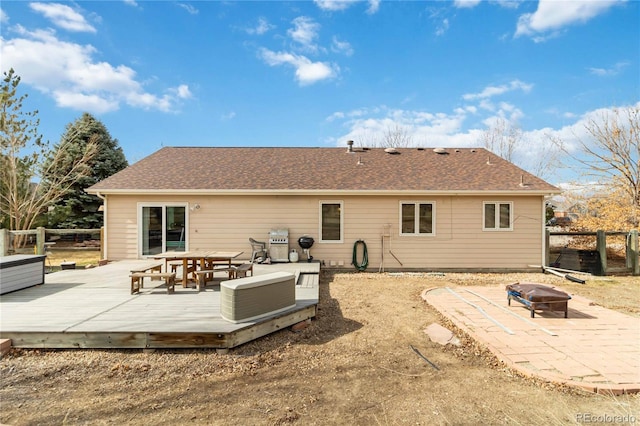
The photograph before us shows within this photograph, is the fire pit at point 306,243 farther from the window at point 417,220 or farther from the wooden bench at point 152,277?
the wooden bench at point 152,277

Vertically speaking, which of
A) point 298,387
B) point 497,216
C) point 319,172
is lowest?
point 298,387

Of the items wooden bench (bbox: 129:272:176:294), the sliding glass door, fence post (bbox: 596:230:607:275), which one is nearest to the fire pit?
the sliding glass door

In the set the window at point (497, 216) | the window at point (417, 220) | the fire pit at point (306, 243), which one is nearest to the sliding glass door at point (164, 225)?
the fire pit at point (306, 243)

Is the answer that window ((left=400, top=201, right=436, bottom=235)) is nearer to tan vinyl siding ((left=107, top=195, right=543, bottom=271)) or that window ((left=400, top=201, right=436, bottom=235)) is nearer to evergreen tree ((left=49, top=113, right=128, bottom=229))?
tan vinyl siding ((left=107, top=195, right=543, bottom=271))

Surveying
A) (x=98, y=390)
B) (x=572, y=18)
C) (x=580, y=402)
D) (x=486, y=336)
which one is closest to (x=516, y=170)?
(x=572, y=18)

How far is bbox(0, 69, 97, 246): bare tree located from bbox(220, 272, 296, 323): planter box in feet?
49.6

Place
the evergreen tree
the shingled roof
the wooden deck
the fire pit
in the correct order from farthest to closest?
the evergreen tree
the shingled roof
the fire pit
the wooden deck

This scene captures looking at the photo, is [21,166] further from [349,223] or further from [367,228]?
[367,228]

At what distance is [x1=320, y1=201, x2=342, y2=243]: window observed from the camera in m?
9.27

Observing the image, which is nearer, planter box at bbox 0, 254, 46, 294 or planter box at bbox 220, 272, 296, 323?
planter box at bbox 220, 272, 296, 323

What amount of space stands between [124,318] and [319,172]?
7268mm

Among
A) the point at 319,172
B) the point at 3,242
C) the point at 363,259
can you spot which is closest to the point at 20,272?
the point at 3,242

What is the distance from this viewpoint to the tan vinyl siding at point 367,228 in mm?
9180

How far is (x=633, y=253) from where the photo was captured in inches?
357
